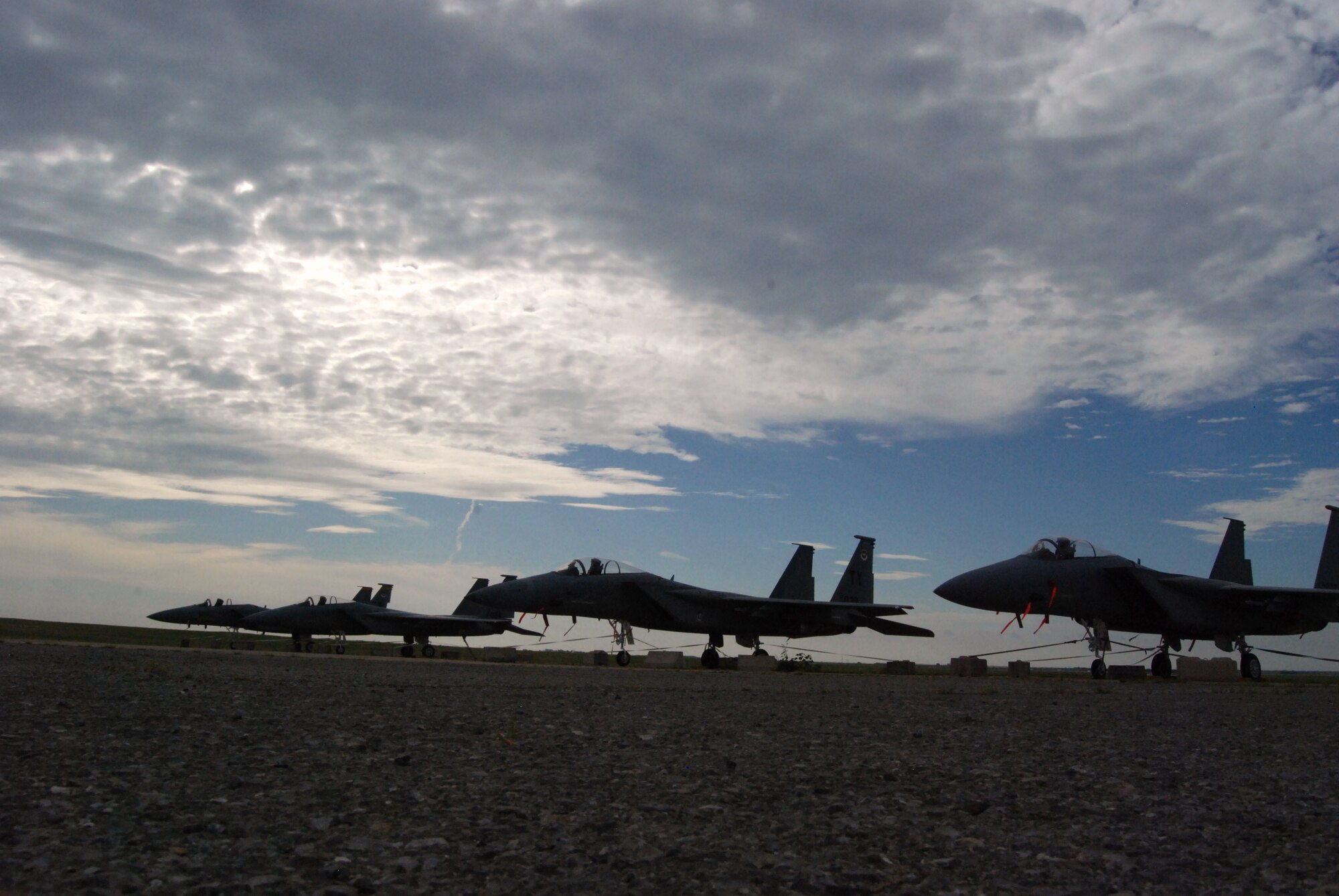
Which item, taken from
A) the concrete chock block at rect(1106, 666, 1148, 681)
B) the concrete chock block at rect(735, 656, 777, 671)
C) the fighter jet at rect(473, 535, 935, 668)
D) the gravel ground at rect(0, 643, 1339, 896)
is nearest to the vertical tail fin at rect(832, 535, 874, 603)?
the fighter jet at rect(473, 535, 935, 668)

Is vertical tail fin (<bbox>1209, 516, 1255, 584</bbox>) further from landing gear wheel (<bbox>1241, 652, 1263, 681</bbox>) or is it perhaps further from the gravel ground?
the gravel ground

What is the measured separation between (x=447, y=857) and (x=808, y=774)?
232 centimetres

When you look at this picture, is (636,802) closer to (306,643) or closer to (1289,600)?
(1289,600)

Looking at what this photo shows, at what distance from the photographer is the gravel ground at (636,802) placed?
2.90 m

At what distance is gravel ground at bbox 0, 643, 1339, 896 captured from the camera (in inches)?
114

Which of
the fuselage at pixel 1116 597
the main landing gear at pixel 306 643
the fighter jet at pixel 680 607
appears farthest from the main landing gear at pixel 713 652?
the main landing gear at pixel 306 643

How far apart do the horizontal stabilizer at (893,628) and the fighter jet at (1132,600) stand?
28.6ft

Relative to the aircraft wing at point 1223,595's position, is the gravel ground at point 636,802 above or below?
below

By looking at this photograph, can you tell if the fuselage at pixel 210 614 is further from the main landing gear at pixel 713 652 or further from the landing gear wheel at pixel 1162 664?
the landing gear wheel at pixel 1162 664

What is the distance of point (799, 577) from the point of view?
31766 millimetres

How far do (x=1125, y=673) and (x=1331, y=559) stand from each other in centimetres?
939

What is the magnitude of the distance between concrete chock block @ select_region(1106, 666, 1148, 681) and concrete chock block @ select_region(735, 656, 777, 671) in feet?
29.8

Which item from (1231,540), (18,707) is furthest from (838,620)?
(18,707)

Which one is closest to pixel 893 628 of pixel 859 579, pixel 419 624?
pixel 859 579
